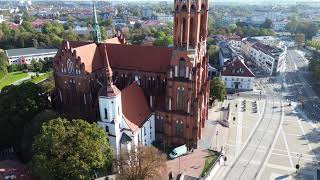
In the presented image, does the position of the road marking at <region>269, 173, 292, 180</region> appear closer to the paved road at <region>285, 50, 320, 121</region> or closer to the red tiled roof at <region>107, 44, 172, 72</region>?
the red tiled roof at <region>107, 44, 172, 72</region>

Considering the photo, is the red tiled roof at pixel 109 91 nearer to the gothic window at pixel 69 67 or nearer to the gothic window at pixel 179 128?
the gothic window at pixel 69 67

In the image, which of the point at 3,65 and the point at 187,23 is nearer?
the point at 187,23

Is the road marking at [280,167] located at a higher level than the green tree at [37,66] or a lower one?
lower

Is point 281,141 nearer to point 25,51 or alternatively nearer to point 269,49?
point 269,49

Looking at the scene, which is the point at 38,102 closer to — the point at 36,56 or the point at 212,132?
the point at 212,132

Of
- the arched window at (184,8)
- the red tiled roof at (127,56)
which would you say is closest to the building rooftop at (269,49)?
the red tiled roof at (127,56)

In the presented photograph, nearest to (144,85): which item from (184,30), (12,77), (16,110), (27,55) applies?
(184,30)
